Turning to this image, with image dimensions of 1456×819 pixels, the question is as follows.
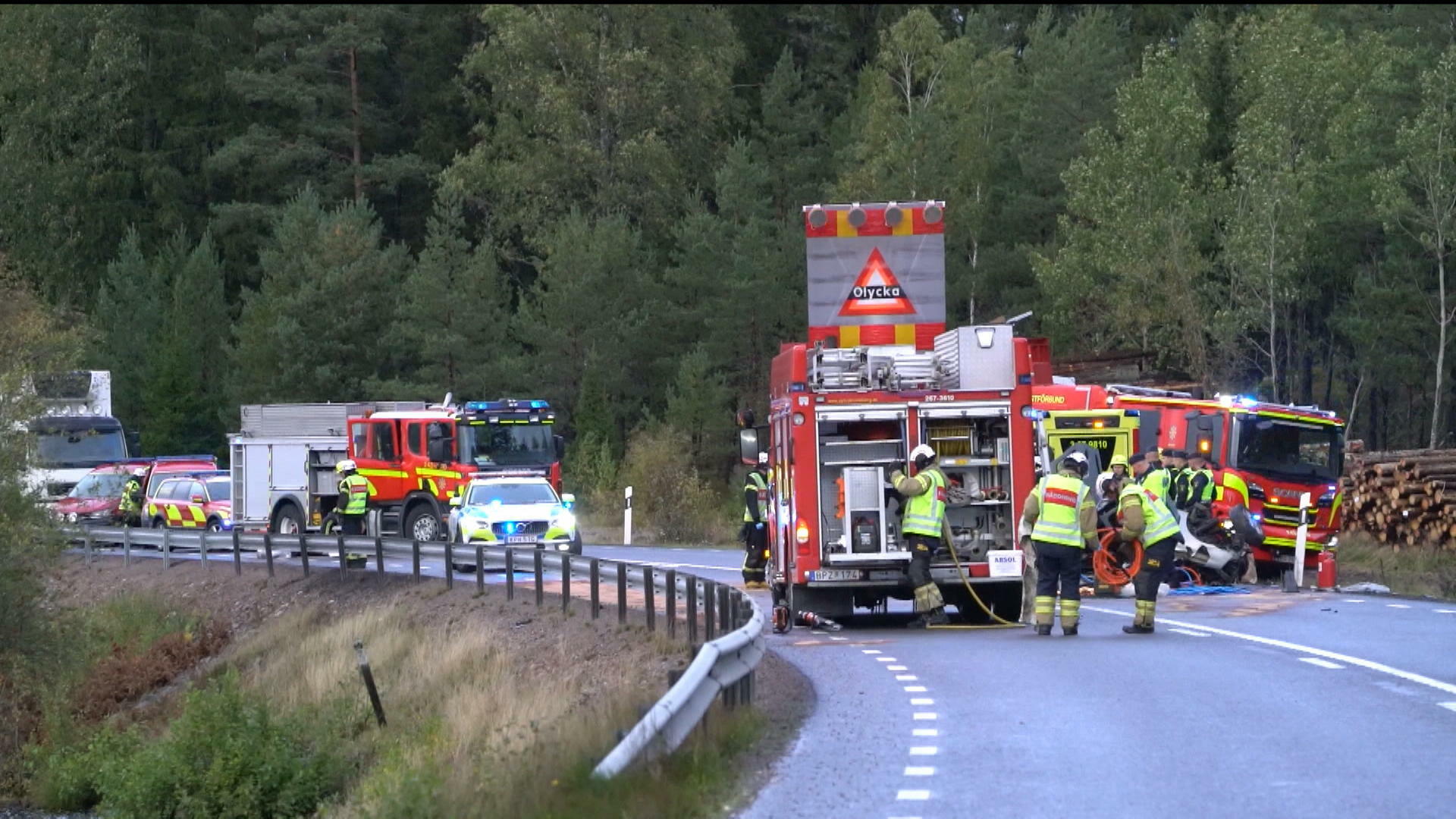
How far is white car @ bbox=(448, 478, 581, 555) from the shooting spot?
3041cm

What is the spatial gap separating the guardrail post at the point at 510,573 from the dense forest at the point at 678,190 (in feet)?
68.0

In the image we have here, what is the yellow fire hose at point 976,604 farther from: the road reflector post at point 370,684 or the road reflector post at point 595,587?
the road reflector post at point 370,684

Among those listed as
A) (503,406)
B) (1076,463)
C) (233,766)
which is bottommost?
(233,766)

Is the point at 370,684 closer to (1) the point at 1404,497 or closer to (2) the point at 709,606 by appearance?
(2) the point at 709,606

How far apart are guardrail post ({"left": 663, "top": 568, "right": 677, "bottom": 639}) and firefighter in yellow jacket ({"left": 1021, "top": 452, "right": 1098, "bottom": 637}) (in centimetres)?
343

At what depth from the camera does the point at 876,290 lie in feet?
69.7

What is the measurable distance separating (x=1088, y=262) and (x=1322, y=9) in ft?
57.1

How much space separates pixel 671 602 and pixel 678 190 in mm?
48412

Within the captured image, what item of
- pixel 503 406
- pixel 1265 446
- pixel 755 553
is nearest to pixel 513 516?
pixel 503 406

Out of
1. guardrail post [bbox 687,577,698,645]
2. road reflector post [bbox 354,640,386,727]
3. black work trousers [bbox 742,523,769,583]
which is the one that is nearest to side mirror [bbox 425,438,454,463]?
black work trousers [bbox 742,523,769,583]

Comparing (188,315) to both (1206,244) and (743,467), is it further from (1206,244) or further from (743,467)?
(1206,244)

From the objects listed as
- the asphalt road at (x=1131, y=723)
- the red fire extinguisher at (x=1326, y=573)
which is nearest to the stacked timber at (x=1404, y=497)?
the red fire extinguisher at (x=1326, y=573)

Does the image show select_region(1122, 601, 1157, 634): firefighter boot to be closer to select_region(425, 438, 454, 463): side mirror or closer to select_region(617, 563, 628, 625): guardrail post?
select_region(617, 563, 628, 625): guardrail post

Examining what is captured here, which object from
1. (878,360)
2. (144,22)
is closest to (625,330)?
(144,22)
